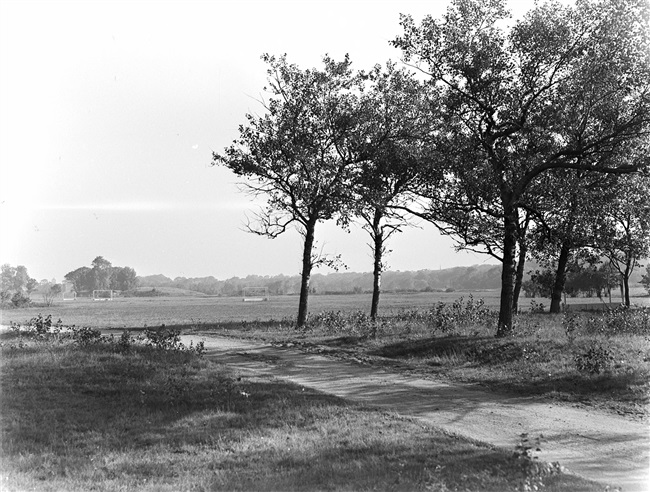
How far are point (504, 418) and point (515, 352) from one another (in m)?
5.91

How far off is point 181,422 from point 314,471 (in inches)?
148

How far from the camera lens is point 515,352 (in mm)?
16562

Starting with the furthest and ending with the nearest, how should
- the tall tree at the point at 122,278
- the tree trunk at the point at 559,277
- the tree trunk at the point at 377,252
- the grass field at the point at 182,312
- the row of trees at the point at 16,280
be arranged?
the tall tree at the point at 122,278 → the row of trees at the point at 16,280 → the grass field at the point at 182,312 → the tree trunk at the point at 559,277 → the tree trunk at the point at 377,252

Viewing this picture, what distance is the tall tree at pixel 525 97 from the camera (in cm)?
1766

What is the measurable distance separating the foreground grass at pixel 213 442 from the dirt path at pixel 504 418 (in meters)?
0.72

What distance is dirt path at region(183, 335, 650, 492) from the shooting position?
8.30m

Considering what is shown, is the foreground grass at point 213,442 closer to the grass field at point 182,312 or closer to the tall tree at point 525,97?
the tall tree at point 525,97

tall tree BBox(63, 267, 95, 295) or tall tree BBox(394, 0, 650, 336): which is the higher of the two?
tall tree BBox(394, 0, 650, 336)

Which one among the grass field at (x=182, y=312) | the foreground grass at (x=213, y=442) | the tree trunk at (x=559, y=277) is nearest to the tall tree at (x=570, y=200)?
the foreground grass at (x=213, y=442)

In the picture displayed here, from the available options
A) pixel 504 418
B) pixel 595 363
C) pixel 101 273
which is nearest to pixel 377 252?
pixel 595 363

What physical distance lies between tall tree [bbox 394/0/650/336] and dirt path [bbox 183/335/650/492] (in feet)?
22.1

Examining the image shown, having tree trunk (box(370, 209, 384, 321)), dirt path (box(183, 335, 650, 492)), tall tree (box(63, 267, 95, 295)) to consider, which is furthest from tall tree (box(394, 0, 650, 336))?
tall tree (box(63, 267, 95, 295))

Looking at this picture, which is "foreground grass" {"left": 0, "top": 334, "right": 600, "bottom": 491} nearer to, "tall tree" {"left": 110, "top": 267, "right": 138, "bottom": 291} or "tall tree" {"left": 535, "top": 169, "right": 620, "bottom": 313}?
"tall tree" {"left": 535, "top": 169, "right": 620, "bottom": 313}

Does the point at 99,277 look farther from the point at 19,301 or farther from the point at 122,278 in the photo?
the point at 19,301
